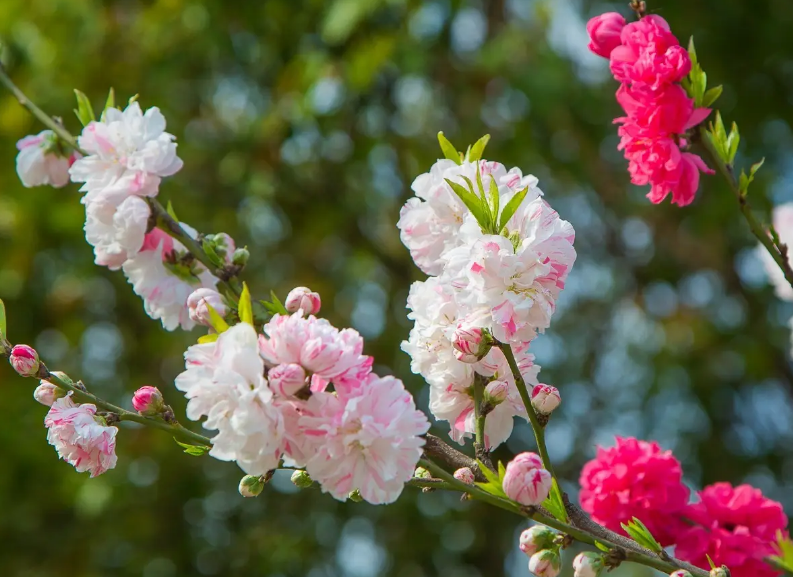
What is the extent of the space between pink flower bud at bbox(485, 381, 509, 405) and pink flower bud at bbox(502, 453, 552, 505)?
117 mm

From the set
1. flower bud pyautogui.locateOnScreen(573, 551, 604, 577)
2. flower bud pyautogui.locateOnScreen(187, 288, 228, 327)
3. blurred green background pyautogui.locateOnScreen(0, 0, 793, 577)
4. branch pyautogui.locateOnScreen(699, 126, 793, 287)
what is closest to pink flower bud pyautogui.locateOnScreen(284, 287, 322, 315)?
flower bud pyautogui.locateOnScreen(187, 288, 228, 327)

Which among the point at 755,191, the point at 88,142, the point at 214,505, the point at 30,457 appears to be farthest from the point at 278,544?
the point at 88,142

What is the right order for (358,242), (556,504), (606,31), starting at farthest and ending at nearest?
(358,242) → (606,31) → (556,504)

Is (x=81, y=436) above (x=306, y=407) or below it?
below

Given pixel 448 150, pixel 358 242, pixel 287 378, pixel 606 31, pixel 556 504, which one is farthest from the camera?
pixel 358 242

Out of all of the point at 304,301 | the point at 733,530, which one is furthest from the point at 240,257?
the point at 733,530

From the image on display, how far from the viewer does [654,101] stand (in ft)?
2.81

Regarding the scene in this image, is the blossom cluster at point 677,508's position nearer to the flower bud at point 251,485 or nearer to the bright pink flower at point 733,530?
the bright pink flower at point 733,530

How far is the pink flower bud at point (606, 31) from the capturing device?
2.95ft

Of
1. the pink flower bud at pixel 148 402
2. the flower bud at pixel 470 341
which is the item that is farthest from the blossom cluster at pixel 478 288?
the pink flower bud at pixel 148 402

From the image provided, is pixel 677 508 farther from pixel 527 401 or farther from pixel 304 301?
pixel 304 301

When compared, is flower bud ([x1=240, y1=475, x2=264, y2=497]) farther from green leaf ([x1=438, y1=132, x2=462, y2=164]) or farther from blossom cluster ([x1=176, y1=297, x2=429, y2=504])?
green leaf ([x1=438, y1=132, x2=462, y2=164])

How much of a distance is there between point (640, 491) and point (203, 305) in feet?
1.55

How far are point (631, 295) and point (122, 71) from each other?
2.16m
